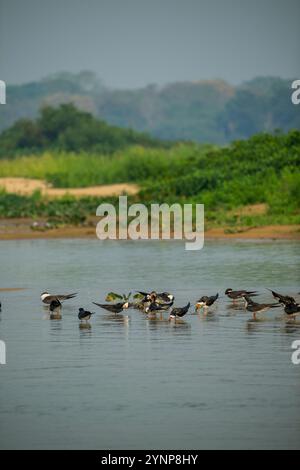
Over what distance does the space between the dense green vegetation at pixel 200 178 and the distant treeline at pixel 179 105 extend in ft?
196

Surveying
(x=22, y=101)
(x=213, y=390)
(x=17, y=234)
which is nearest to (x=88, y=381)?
(x=213, y=390)

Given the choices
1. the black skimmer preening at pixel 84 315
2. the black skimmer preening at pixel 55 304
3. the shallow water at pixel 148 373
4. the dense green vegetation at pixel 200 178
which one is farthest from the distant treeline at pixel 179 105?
the black skimmer preening at pixel 84 315

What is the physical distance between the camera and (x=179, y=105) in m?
145

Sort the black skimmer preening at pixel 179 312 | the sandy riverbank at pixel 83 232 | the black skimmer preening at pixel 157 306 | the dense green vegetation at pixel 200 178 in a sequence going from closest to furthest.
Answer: the black skimmer preening at pixel 179 312 → the black skimmer preening at pixel 157 306 → the sandy riverbank at pixel 83 232 → the dense green vegetation at pixel 200 178

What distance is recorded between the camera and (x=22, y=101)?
136750 millimetres

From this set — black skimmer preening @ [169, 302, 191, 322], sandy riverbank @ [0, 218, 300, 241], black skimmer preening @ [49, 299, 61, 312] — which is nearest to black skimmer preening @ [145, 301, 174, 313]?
black skimmer preening @ [169, 302, 191, 322]

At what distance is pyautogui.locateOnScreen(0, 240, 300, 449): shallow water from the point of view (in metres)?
10.6

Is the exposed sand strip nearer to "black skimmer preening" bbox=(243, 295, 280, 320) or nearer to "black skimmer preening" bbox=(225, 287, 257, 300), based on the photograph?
"black skimmer preening" bbox=(225, 287, 257, 300)

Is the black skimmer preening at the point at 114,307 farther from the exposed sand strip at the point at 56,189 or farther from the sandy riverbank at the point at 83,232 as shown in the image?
the exposed sand strip at the point at 56,189

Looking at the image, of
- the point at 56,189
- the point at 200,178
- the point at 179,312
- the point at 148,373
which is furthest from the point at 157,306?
the point at 56,189

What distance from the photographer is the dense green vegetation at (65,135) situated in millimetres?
54125

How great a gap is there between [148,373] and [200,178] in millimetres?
20415
